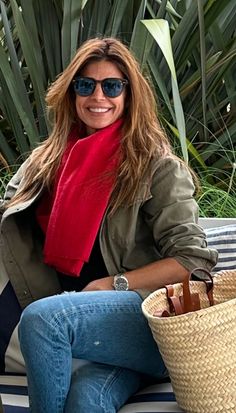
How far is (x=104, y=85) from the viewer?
2275 millimetres

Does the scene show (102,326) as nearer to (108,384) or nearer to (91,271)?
(108,384)

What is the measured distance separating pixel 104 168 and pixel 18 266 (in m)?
0.37

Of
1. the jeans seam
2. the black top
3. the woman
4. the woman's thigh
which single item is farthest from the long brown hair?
the jeans seam

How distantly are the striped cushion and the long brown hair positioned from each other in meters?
0.48

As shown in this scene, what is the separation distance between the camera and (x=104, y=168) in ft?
7.34

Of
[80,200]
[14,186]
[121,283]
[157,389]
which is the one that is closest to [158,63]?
[14,186]

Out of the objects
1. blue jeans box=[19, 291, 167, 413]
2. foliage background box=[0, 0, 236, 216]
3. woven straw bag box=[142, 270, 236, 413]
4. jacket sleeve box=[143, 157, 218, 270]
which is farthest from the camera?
foliage background box=[0, 0, 236, 216]

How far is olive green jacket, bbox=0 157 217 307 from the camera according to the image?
2127mm

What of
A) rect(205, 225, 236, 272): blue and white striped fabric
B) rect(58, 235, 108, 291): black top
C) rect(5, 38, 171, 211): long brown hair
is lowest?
rect(205, 225, 236, 272): blue and white striped fabric

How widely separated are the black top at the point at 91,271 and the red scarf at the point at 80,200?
5 centimetres

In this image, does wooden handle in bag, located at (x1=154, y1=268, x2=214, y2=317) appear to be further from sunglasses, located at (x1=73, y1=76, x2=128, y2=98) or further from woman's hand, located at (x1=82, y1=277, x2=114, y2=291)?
sunglasses, located at (x1=73, y1=76, x2=128, y2=98)

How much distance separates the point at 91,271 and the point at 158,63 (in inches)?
61.7

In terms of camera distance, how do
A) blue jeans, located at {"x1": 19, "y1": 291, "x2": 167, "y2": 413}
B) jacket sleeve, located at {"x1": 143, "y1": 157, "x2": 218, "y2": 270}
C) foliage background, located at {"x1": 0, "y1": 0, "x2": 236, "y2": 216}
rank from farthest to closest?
foliage background, located at {"x1": 0, "y1": 0, "x2": 236, "y2": 216}
jacket sleeve, located at {"x1": 143, "y1": 157, "x2": 218, "y2": 270}
blue jeans, located at {"x1": 19, "y1": 291, "x2": 167, "y2": 413}

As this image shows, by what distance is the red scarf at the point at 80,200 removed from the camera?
2.18m
